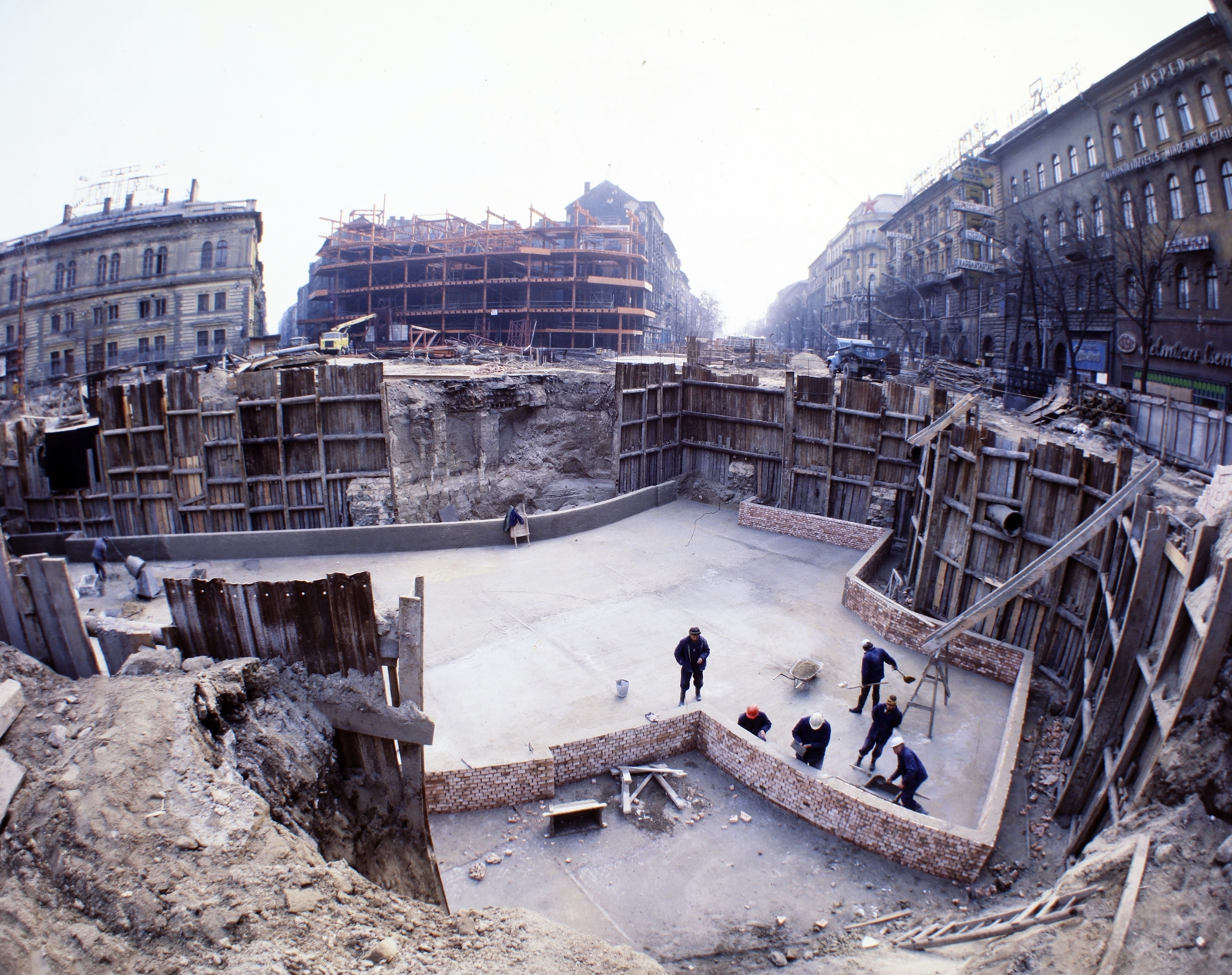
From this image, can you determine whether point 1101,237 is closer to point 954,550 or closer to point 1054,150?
point 1054,150

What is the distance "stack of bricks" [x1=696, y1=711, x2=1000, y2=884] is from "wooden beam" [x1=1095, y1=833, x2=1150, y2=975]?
98.4 inches

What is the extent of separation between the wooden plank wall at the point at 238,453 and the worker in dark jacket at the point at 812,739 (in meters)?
12.6

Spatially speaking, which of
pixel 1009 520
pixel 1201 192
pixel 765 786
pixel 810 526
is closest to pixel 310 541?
pixel 765 786

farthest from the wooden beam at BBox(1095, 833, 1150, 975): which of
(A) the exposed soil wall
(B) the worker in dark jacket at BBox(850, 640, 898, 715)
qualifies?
(A) the exposed soil wall

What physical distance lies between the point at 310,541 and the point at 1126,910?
16021 mm

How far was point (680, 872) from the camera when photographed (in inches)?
287

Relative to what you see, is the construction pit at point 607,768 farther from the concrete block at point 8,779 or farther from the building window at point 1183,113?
the building window at point 1183,113

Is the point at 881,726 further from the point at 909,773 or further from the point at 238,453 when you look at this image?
the point at 238,453

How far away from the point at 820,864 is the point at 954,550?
7.00 m

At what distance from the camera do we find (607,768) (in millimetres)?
8859

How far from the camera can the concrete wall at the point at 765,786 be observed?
7.22 meters

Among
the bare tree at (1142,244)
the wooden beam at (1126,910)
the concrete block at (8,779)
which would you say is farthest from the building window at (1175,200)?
the concrete block at (8,779)

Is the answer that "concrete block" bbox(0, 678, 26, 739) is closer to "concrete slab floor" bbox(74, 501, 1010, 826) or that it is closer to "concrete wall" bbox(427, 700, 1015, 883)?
"concrete wall" bbox(427, 700, 1015, 883)

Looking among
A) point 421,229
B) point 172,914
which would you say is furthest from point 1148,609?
point 421,229
